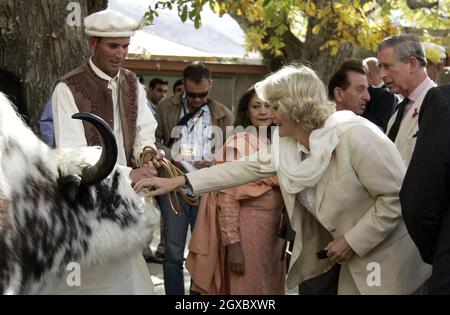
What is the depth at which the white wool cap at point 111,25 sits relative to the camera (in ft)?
18.3

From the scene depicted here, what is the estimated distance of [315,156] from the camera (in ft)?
16.3

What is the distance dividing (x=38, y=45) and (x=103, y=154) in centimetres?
283

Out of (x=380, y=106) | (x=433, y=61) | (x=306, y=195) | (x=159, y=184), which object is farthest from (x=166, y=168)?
(x=380, y=106)

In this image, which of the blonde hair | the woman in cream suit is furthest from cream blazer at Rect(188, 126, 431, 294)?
the blonde hair

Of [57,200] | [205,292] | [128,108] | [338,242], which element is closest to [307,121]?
[338,242]

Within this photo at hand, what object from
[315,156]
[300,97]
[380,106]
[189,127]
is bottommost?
[189,127]

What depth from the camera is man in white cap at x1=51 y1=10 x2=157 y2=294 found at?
546 centimetres

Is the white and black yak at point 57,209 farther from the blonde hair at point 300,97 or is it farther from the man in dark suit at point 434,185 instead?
the man in dark suit at point 434,185

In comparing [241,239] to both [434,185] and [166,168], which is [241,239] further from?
[434,185]

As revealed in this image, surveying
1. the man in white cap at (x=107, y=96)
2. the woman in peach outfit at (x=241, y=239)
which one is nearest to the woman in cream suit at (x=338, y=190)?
the man in white cap at (x=107, y=96)

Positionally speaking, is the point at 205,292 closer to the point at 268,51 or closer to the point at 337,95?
the point at 337,95

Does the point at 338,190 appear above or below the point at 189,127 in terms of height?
above

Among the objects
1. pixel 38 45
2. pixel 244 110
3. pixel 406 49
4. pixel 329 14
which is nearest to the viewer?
pixel 406 49

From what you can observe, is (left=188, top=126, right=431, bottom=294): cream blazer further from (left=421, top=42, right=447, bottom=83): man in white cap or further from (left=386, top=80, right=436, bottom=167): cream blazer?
(left=421, top=42, right=447, bottom=83): man in white cap
